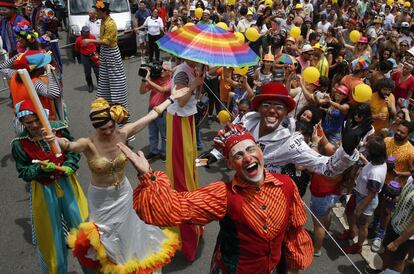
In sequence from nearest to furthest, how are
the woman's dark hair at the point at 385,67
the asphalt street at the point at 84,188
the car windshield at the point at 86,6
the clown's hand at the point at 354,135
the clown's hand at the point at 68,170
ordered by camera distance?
the clown's hand at the point at 354,135 < the clown's hand at the point at 68,170 < the asphalt street at the point at 84,188 < the woman's dark hair at the point at 385,67 < the car windshield at the point at 86,6

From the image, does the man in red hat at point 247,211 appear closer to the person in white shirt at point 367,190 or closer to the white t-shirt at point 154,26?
the person in white shirt at point 367,190

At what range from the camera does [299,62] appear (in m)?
7.51

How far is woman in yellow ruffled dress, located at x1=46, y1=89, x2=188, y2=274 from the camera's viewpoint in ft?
11.0

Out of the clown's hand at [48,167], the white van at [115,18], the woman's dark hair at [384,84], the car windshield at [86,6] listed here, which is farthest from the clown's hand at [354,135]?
the car windshield at [86,6]

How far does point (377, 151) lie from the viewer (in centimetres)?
411

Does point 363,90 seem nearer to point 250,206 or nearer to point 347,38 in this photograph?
point 250,206

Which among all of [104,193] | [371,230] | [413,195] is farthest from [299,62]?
[104,193]

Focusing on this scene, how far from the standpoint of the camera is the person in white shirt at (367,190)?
163 inches

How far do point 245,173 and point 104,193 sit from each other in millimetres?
1601

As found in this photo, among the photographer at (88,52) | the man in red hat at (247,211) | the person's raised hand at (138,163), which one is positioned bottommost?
the photographer at (88,52)

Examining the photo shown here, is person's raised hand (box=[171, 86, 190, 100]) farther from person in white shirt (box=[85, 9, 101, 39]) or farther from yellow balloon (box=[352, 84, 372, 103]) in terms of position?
person in white shirt (box=[85, 9, 101, 39])

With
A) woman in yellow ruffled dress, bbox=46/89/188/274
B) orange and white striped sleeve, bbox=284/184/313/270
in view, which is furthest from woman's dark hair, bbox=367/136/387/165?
woman in yellow ruffled dress, bbox=46/89/188/274

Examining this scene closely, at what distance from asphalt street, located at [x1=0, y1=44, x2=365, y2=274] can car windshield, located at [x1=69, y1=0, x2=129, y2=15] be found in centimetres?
425

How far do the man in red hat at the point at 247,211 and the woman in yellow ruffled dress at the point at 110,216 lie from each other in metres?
1.24
